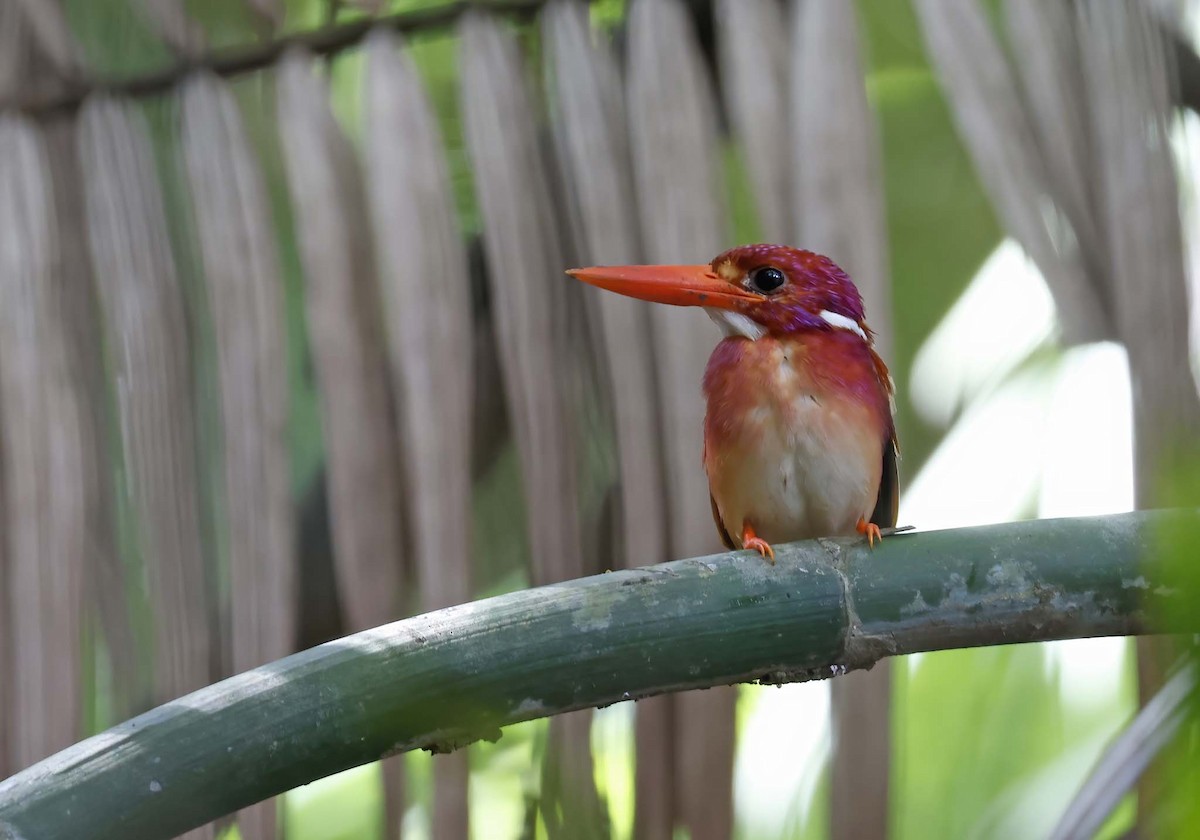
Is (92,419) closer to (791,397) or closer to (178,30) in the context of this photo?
(178,30)

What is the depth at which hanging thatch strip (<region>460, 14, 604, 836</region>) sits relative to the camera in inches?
56.4

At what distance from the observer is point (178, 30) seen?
1753 mm

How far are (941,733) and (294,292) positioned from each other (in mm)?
1256

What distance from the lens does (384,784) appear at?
1376mm

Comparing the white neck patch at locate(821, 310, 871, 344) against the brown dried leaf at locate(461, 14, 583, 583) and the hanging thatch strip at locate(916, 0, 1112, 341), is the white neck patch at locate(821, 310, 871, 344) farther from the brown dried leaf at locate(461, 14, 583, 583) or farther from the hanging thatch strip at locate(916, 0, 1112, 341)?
the brown dried leaf at locate(461, 14, 583, 583)

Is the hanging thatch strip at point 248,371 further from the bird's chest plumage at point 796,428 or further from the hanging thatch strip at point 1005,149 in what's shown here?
the hanging thatch strip at point 1005,149

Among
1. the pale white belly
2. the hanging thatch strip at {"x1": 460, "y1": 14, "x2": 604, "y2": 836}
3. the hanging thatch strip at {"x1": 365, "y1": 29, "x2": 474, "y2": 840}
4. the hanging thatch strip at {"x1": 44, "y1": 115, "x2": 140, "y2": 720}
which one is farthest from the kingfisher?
the hanging thatch strip at {"x1": 44, "y1": 115, "x2": 140, "y2": 720}

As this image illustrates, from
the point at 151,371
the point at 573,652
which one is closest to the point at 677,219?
the point at 151,371

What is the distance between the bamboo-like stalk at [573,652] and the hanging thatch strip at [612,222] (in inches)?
20.1

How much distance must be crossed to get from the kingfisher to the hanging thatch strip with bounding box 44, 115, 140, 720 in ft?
2.58

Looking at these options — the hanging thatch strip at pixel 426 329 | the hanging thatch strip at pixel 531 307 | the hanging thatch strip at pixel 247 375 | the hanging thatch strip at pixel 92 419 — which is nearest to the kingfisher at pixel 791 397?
the hanging thatch strip at pixel 531 307

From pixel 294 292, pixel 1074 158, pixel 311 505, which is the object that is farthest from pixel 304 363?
pixel 1074 158

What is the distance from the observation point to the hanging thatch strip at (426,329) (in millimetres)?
1434

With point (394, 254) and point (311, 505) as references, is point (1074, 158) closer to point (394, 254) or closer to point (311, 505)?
point (394, 254)
